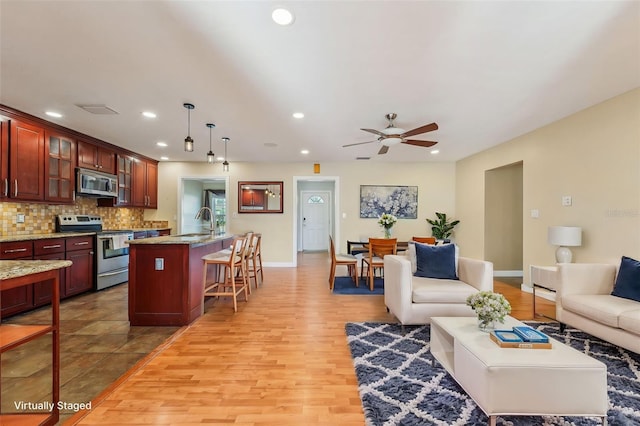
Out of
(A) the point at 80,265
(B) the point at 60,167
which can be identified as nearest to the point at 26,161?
(B) the point at 60,167

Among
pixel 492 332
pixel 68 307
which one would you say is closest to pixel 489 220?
pixel 492 332

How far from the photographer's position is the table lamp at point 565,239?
331 cm

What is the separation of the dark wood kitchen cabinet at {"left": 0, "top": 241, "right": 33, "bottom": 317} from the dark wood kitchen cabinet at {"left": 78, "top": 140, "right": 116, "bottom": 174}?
164cm

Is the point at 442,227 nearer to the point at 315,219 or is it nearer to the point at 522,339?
the point at 315,219

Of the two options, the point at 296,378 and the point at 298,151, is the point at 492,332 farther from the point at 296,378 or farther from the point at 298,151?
the point at 298,151

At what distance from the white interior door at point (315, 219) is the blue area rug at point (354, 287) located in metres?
4.45

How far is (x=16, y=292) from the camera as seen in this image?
124 inches

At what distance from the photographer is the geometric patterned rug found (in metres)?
1.60

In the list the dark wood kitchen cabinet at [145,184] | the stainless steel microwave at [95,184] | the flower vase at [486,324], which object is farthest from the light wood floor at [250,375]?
the dark wood kitchen cabinet at [145,184]

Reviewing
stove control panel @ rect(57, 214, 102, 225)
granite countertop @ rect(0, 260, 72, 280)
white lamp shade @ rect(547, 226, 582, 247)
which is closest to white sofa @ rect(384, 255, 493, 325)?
white lamp shade @ rect(547, 226, 582, 247)

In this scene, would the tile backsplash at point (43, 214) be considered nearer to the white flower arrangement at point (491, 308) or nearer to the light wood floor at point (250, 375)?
the light wood floor at point (250, 375)

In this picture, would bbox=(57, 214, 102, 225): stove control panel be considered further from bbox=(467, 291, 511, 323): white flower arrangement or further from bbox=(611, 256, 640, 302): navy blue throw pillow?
bbox=(611, 256, 640, 302): navy blue throw pillow

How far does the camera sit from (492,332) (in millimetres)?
1773

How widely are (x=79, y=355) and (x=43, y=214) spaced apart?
9.55 ft
